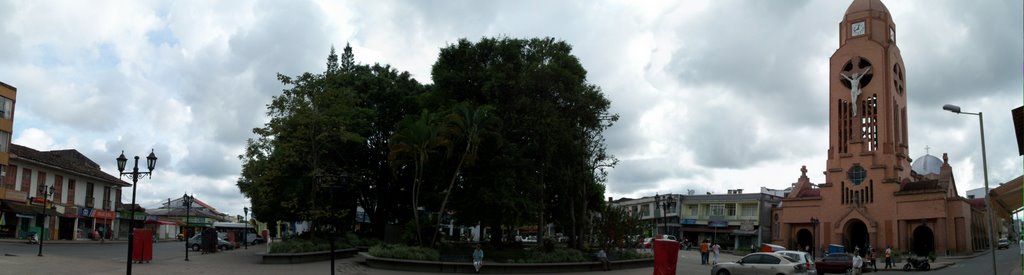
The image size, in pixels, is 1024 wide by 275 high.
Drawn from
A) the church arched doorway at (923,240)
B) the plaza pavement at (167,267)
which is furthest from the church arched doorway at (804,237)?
the plaza pavement at (167,267)

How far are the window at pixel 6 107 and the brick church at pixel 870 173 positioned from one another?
2450 inches

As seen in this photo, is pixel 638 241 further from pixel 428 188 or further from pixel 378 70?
pixel 378 70

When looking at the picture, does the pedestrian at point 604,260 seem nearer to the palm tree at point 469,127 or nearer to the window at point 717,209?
the palm tree at point 469,127

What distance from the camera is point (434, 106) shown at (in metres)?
39.4

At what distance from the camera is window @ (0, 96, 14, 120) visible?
46.9 metres

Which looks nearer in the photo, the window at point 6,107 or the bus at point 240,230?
the window at point 6,107

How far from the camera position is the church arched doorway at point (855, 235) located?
68.9m

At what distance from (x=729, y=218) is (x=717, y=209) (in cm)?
200

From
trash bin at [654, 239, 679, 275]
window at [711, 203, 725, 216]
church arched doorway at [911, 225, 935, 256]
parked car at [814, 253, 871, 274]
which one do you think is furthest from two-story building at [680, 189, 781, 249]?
trash bin at [654, 239, 679, 275]

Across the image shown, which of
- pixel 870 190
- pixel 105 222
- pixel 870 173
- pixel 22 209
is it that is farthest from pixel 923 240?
pixel 22 209

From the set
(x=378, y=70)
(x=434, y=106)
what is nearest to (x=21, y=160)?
(x=378, y=70)

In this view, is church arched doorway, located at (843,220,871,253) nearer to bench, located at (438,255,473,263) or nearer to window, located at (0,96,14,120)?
bench, located at (438,255,473,263)

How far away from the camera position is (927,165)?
89500mm

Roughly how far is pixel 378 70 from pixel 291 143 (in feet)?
53.8
